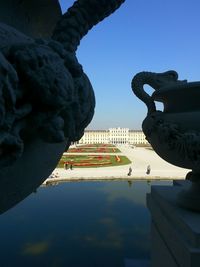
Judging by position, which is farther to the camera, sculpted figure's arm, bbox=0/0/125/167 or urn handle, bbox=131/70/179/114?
urn handle, bbox=131/70/179/114

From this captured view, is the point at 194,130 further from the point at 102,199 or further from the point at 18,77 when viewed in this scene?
the point at 102,199

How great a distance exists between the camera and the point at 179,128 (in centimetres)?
238

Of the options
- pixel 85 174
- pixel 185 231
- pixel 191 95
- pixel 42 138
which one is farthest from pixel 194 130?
pixel 85 174

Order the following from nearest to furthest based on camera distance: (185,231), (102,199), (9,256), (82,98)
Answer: (82,98), (185,231), (9,256), (102,199)

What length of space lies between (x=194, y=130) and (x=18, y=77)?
186cm

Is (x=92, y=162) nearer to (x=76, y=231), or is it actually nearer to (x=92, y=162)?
(x=92, y=162)

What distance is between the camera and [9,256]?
15.1 ft

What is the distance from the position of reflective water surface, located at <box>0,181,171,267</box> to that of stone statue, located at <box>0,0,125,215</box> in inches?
150

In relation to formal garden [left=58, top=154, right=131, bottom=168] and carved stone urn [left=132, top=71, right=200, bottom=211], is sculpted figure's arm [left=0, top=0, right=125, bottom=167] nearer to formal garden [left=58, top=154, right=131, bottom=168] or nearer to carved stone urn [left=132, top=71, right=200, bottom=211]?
carved stone urn [left=132, top=71, right=200, bottom=211]

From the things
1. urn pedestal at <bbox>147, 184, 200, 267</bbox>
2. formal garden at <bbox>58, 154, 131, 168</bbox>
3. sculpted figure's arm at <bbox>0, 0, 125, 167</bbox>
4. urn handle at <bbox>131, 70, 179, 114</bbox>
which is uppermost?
urn handle at <bbox>131, 70, 179, 114</bbox>

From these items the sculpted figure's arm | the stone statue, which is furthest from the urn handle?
the sculpted figure's arm

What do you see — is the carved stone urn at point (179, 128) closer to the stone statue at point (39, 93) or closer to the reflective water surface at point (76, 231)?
the stone statue at point (39, 93)

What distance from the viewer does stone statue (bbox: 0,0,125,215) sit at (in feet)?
2.01

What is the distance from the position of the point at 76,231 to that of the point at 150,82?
368cm
